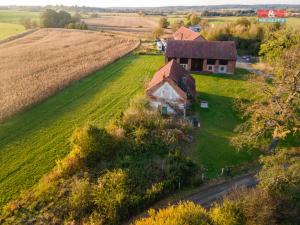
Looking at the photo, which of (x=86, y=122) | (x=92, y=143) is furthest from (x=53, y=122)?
(x=92, y=143)

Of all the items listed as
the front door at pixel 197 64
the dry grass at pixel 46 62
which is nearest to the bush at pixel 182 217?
the dry grass at pixel 46 62

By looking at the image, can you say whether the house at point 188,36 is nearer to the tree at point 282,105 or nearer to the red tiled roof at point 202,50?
the red tiled roof at point 202,50

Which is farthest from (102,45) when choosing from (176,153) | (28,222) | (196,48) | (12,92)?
(28,222)

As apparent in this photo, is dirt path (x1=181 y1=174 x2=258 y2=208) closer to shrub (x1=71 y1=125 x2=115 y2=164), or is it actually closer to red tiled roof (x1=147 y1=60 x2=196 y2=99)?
shrub (x1=71 y1=125 x2=115 y2=164)

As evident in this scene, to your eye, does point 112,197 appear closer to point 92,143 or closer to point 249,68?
point 92,143

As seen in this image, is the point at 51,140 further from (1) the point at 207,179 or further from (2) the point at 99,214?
(1) the point at 207,179

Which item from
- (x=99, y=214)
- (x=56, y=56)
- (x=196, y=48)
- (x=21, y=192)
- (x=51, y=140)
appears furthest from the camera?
(x=56, y=56)
